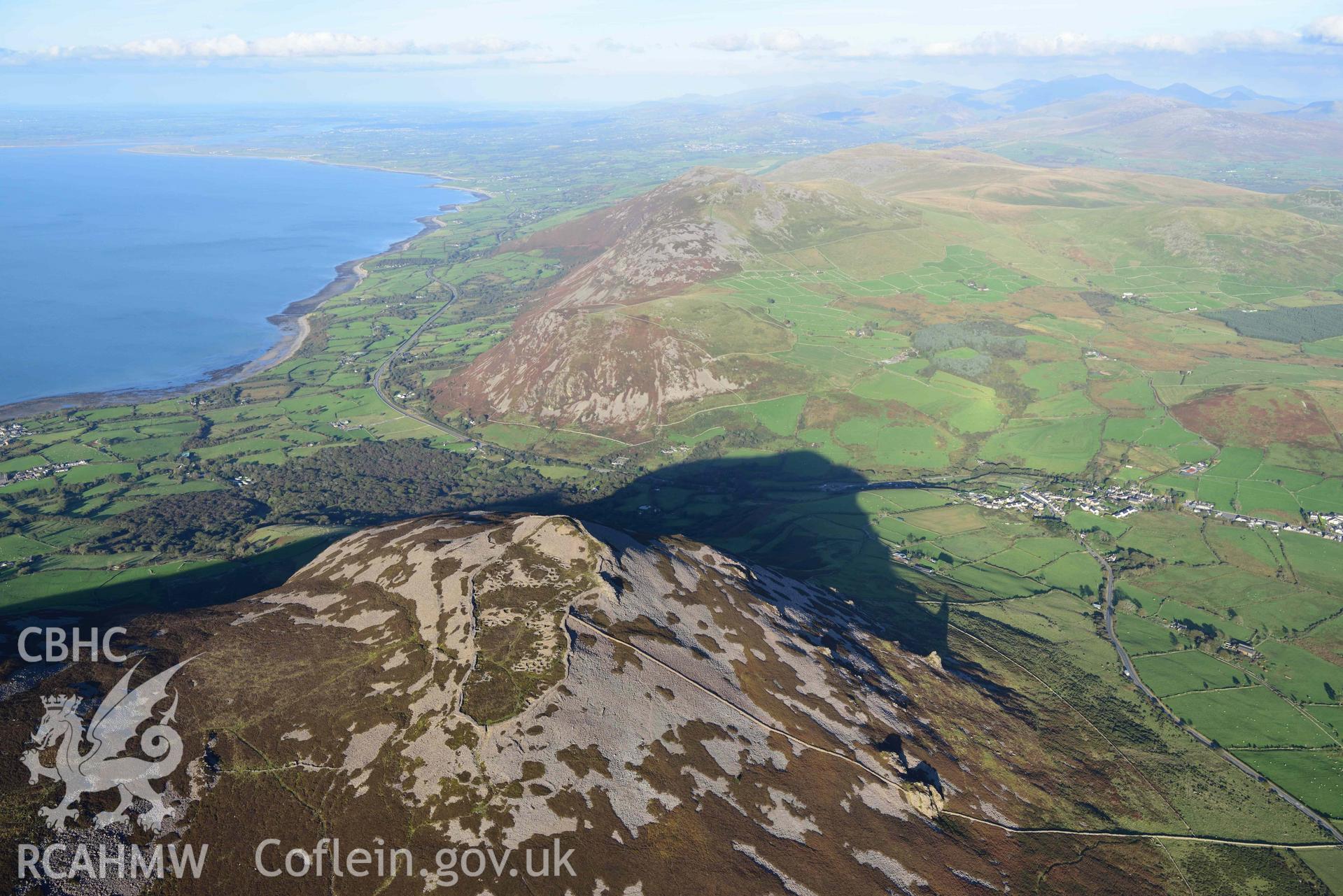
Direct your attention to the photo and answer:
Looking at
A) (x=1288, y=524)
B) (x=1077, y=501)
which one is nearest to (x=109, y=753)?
(x=1077, y=501)

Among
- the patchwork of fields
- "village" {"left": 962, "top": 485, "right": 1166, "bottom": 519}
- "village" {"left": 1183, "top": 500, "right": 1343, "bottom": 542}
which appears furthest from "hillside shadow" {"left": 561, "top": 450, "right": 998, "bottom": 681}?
"village" {"left": 1183, "top": 500, "right": 1343, "bottom": 542}

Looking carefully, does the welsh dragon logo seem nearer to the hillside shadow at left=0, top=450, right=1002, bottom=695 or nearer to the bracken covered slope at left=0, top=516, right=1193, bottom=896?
the bracken covered slope at left=0, top=516, right=1193, bottom=896

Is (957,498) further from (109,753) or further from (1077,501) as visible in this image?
(109,753)

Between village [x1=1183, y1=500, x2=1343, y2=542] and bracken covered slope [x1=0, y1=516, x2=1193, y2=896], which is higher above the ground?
bracken covered slope [x1=0, y1=516, x2=1193, y2=896]

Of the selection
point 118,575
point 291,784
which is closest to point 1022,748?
point 291,784

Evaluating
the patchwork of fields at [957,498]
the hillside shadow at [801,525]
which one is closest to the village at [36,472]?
the patchwork of fields at [957,498]

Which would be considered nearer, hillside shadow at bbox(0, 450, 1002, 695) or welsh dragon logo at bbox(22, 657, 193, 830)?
welsh dragon logo at bbox(22, 657, 193, 830)

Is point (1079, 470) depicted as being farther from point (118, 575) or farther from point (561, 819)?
point (118, 575)
